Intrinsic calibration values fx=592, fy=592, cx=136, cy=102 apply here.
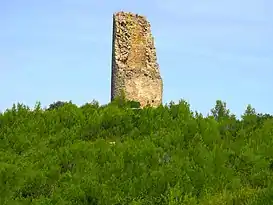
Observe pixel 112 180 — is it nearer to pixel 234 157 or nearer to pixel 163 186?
pixel 163 186

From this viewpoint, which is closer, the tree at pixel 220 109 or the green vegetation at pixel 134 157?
the green vegetation at pixel 134 157

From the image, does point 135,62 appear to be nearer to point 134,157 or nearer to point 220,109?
point 220,109

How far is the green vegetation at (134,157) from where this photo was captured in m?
9.55

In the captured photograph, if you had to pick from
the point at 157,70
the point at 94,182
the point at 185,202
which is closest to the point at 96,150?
the point at 94,182

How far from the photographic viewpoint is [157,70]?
21859 millimetres

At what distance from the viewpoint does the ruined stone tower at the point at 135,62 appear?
21.1 metres

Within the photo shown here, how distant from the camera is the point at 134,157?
1173cm

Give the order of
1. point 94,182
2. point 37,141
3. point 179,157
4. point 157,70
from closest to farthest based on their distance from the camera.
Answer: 1. point 94,182
2. point 179,157
3. point 37,141
4. point 157,70

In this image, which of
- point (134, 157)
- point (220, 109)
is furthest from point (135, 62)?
point (134, 157)

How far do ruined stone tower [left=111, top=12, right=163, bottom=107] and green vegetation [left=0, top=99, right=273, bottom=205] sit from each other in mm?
3899

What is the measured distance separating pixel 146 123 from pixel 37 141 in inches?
111

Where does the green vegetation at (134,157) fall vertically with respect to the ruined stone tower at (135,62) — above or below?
below

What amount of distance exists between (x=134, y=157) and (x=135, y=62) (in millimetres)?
10168

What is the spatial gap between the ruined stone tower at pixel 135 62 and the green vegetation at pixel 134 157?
3.90 m
